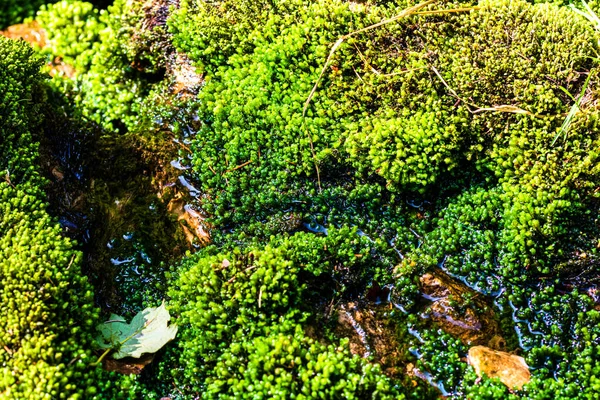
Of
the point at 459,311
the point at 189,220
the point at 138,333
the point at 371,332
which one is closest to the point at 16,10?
the point at 189,220

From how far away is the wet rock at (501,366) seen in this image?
3.06m

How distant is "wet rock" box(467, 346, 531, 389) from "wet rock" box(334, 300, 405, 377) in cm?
41

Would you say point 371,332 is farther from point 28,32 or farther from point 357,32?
point 28,32

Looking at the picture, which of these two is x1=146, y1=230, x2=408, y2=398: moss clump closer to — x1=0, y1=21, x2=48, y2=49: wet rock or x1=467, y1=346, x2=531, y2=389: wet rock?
x1=467, y1=346, x2=531, y2=389: wet rock

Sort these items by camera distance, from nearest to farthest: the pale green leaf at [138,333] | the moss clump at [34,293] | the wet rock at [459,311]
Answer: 1. the moss clump at [34,293]
2. the pale green leaf at [138,333]
3. the wet rock at [459,311]

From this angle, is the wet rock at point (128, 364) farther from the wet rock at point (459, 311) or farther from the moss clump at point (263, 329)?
the wet rock at point (459, 311)

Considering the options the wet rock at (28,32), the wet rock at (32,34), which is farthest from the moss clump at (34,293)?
the wet rock at (28,32)

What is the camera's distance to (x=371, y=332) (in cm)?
328

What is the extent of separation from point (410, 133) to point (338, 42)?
80 centimetres

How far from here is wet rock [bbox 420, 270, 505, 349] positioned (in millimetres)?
3305

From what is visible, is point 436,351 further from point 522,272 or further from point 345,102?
point 345,102

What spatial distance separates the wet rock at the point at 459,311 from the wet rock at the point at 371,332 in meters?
0.25

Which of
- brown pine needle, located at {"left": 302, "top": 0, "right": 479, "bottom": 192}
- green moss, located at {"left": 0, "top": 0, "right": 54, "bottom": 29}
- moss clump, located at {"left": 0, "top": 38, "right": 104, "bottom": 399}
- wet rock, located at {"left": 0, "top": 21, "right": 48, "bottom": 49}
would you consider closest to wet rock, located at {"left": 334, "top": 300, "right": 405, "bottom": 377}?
brown pine needle, located at {"left": 302, "top": 0, "right": 479, "bottom": 192}

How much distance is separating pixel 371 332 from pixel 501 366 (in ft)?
2.38
